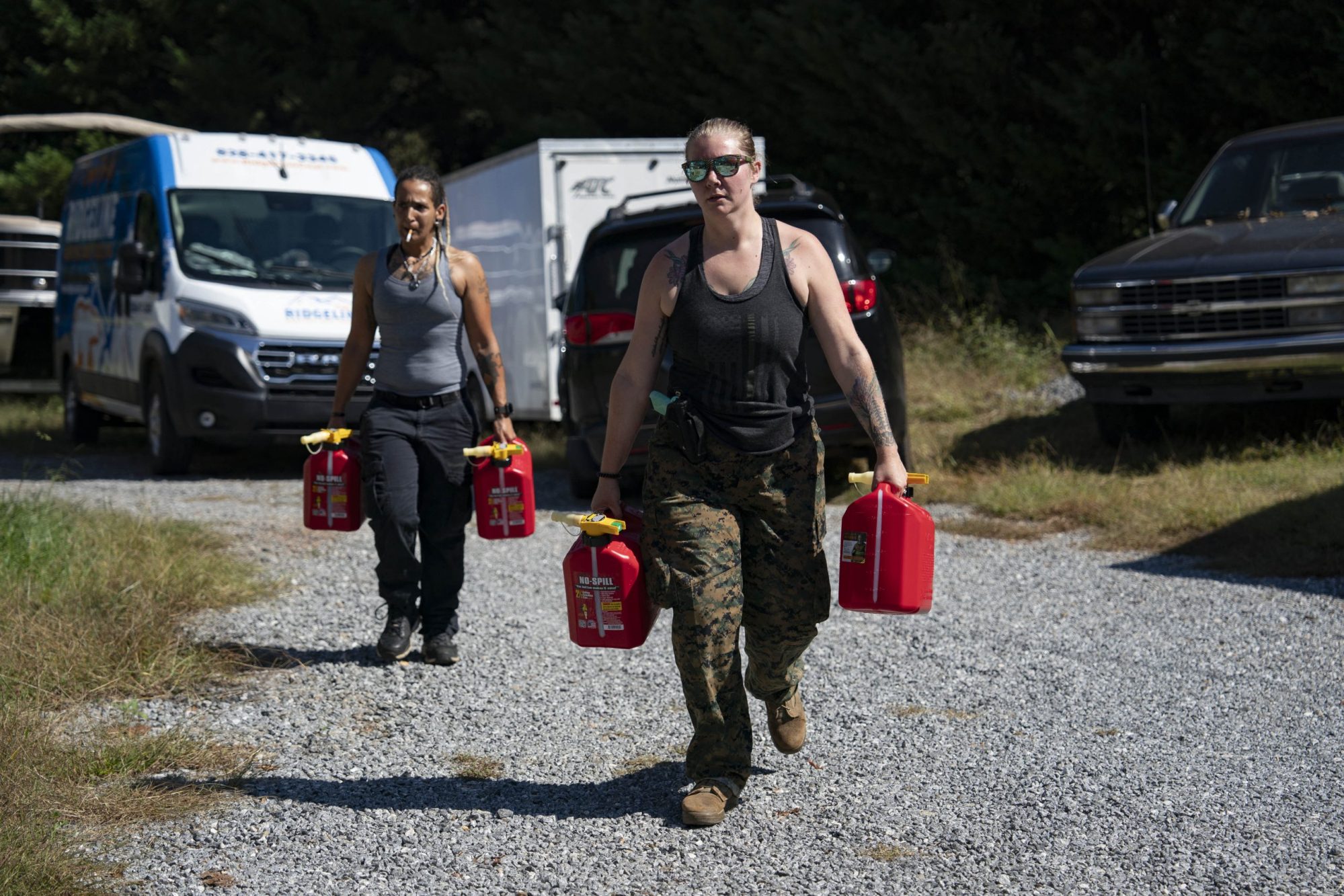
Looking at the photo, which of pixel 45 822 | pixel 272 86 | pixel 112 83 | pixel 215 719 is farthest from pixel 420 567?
pixel 112 83

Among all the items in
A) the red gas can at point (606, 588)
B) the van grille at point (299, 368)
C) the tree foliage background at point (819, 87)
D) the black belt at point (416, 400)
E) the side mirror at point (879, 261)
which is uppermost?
the tree foliage background at point (819, 87)

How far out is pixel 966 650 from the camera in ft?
20.9

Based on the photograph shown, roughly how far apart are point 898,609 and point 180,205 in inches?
388

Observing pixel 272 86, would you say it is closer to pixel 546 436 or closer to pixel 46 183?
pixel 46 183

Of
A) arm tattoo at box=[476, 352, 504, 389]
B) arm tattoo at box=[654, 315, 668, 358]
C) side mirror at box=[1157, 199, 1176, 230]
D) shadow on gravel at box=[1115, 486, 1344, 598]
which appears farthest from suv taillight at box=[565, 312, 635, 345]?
arm tattoo at box=[654, 315, 668, 358]

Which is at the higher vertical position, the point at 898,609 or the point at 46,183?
the point at 46,183

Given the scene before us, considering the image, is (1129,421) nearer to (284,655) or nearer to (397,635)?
(397,635)

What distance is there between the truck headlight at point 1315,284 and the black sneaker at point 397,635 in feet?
19.8

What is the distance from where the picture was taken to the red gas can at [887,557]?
422 cm

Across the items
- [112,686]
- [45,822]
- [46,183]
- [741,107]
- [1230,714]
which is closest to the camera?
[45,822]

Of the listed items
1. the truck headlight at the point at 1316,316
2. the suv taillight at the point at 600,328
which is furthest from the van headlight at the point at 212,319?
the truck headlight at the point at 1316,316

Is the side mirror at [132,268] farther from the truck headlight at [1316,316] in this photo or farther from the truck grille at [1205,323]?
the truck headlight at [1316,316]

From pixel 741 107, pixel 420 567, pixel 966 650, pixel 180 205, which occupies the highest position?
pixel 741 107

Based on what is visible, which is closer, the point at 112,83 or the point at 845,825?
the point at 845,825
